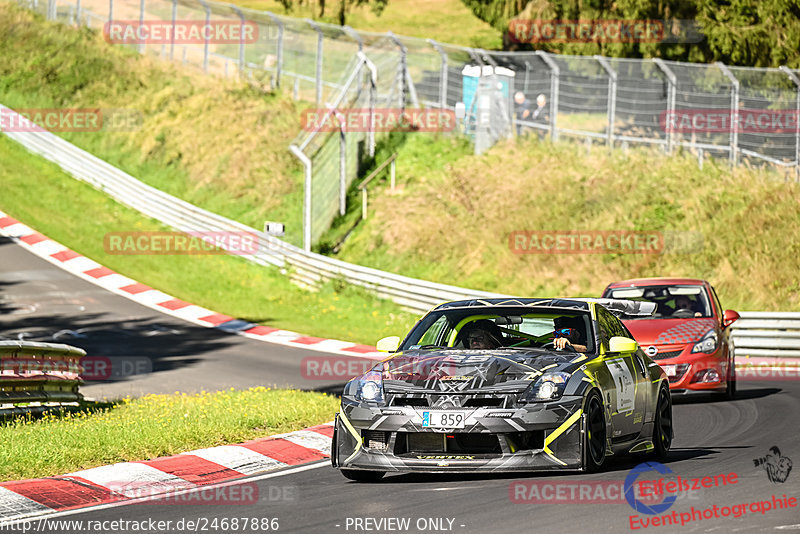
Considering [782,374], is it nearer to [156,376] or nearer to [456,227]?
[156,376]

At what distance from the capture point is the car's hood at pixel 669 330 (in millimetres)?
15586

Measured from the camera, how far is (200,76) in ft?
141

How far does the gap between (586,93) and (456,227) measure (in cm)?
462

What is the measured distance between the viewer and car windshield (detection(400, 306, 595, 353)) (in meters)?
9.78

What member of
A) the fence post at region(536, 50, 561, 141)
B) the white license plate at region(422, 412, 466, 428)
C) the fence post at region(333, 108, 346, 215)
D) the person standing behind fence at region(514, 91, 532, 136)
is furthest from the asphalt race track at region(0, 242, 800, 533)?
the person standing behind fence at region(514, 91, 532, 136)

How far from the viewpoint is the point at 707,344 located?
15.5 meters

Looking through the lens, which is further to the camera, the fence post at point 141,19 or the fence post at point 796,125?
the fence post at point 141,19

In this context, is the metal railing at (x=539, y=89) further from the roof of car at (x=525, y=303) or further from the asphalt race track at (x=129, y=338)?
the roof of car at (x=525, y=303)

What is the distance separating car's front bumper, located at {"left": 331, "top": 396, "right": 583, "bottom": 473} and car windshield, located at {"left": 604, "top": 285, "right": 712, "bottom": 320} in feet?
26.2

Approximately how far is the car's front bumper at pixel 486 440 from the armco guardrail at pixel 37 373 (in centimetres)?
567

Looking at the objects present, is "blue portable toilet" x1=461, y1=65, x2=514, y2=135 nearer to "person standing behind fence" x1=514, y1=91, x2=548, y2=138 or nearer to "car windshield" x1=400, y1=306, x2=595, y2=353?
"person standing behind fence" x1=514, y1=91, x2=548, y2=138

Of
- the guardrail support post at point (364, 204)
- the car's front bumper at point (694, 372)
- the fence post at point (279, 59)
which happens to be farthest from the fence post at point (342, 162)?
the car's front bumper at point (694, 372)

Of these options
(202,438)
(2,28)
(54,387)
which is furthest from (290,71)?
(202,438)

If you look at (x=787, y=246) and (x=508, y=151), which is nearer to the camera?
(x=787, y=246)
